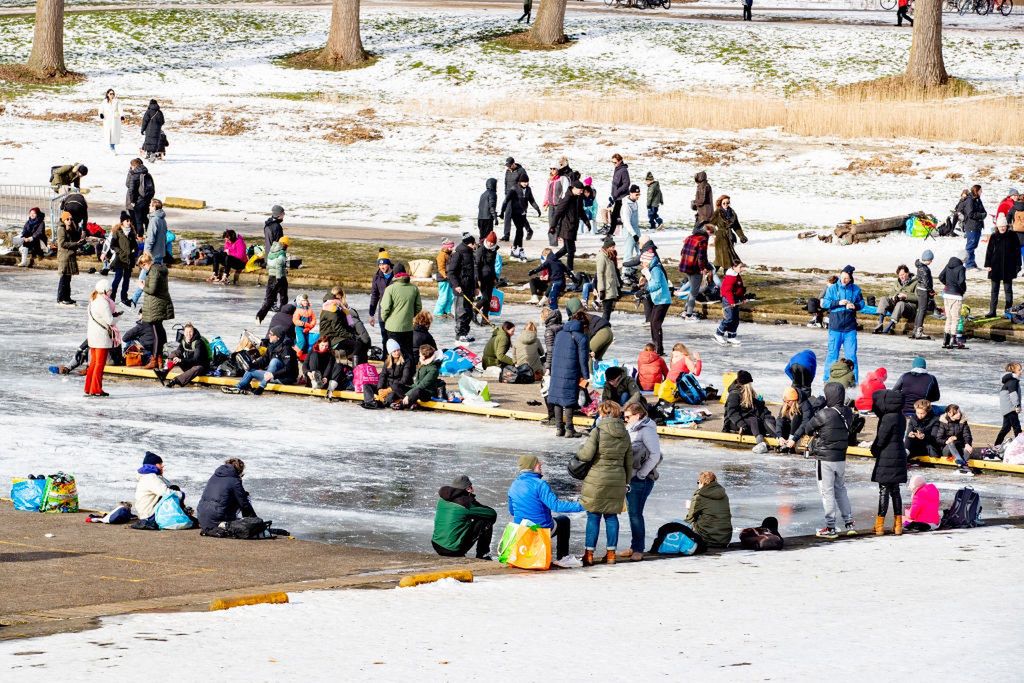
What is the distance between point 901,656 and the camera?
39.3 feet

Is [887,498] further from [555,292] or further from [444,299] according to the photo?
[444,299]

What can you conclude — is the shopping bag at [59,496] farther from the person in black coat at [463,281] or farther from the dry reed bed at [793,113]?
the dry reed bed at [793,113]

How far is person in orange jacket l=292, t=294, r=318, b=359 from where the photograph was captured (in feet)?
75.7

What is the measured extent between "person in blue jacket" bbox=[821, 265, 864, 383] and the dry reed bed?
21.7 metres

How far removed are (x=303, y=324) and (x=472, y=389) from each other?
2650 mm

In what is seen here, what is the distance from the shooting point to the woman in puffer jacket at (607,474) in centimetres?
1491

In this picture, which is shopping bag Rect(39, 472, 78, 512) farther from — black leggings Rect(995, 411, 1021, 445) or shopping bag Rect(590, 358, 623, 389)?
black leggings Rect(995, 411, 1021, 445)

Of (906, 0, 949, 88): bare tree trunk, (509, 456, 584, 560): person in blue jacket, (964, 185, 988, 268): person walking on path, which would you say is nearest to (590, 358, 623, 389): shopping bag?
(509, 456, 584, 560): person in blue jacket

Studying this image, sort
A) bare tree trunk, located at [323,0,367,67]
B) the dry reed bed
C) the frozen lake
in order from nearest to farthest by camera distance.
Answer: the frozen lake < the dry reed bed < bare tree trunk, located at [323,0,367,67]

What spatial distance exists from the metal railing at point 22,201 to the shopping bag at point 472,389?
50.7 feet

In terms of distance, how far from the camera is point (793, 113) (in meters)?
47.6

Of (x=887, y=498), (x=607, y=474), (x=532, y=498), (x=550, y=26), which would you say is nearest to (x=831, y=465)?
(x=887, y=498)

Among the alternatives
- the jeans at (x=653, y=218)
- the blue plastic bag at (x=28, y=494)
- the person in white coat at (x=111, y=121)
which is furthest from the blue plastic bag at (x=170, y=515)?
the person in white coat at (x=111, y=121)

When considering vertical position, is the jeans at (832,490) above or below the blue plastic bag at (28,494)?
above
